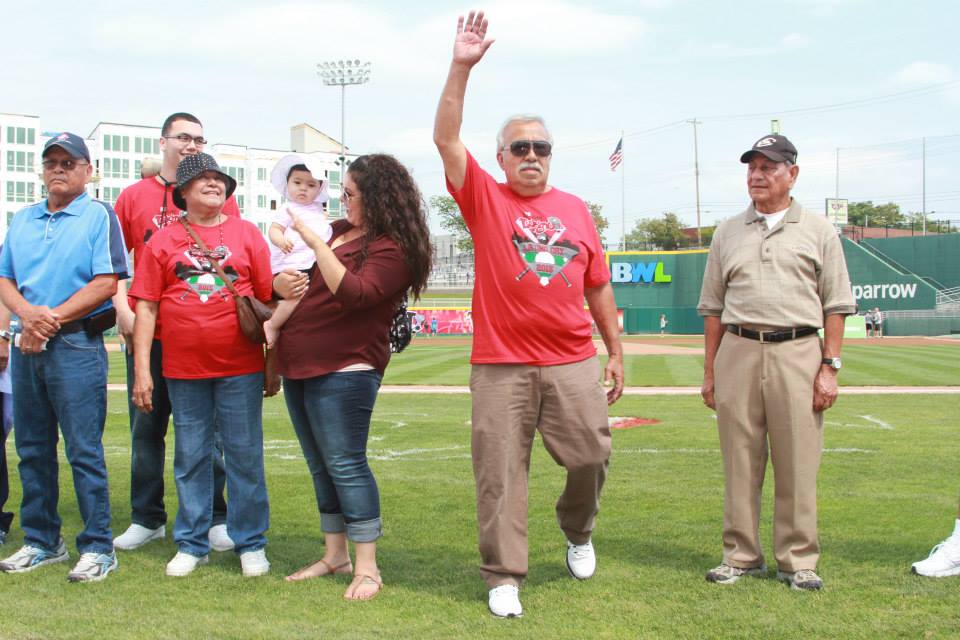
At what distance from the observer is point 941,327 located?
4281 cm

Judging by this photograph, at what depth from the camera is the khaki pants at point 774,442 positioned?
14.4ft

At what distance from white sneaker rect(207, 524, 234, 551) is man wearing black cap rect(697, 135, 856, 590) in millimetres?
2684

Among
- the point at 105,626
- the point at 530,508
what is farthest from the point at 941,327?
the point at 105,626

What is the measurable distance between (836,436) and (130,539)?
7.45m

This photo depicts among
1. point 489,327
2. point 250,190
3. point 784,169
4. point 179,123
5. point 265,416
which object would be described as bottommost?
point 265,416

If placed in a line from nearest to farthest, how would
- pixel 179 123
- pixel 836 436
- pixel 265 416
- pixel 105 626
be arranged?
1. pixel 105 626
2. pixel 179 123
3. pixel 836 436
4. pixel 265 416

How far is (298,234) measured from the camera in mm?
4594

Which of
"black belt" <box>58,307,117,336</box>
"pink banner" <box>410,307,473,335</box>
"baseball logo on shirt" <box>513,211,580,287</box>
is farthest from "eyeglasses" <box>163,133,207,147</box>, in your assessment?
"pink banner" <box>410,307,473,335</box>

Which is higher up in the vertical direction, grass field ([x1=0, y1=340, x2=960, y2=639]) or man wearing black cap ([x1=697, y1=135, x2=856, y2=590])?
man wearing black cap ([x1=697, y1=135, x2=856, y2=590])

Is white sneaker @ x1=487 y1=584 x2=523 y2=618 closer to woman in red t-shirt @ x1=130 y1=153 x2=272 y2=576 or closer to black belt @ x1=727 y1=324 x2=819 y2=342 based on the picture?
woman in red t-shirt @ x1=130 y1=153 x2=272 y2=576

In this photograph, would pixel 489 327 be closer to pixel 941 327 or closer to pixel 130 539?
pixel 130 539

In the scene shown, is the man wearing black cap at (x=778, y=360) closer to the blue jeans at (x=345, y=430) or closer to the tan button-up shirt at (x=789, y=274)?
the tan button-up shirt at (x=789, y=274)

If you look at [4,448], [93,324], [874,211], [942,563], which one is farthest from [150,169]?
[874,211]

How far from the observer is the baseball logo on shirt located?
412 cm
